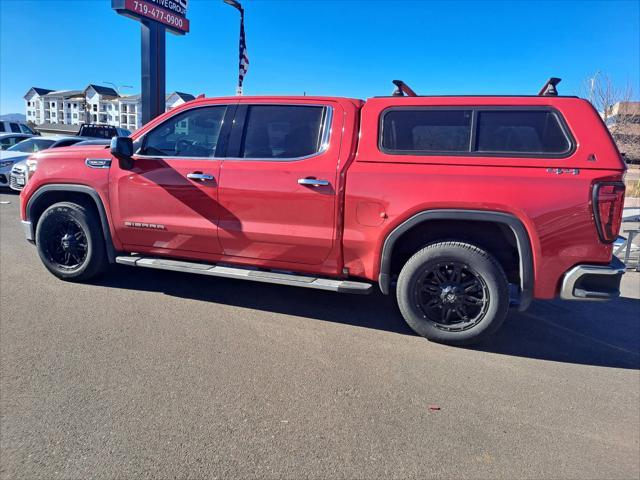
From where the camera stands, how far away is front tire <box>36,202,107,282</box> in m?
4.81

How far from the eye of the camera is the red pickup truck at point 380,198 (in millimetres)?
→ 3453

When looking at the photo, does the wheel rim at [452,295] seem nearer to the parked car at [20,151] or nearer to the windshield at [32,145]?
the parked car at [20,151]

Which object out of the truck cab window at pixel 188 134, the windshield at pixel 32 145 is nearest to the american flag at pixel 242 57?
the windshield at pixel 32 145

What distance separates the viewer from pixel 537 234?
3.46 meters

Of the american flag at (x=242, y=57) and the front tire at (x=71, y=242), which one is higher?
the american flag at (x=242, y=57)

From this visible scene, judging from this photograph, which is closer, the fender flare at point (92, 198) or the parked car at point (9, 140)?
the fender flare at point (92, 198)

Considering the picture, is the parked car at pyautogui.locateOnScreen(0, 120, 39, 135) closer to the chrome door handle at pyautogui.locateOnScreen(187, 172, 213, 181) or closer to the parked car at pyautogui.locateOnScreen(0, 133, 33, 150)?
the parked car at pyautogui.locateOnScreen(0, 133, 33, 150)

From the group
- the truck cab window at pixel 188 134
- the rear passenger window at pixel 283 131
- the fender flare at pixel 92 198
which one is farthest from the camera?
the fender flare at pixel 92 198

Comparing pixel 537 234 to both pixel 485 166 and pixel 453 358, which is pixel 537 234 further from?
pixel 453 358

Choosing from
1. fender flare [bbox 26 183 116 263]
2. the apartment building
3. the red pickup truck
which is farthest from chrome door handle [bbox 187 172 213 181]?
the apartment building

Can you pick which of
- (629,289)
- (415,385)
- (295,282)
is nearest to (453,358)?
(415,385)

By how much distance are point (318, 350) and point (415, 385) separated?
851mm

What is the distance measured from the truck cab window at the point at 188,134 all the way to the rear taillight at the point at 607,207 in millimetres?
3308

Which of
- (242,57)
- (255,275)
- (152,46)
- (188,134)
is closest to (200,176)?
(188,134)
